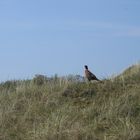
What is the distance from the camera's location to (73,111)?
42.3ft

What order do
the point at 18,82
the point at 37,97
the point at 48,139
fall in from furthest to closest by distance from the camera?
the point at 18,82 → the point at 37,97 → the point at 48,139

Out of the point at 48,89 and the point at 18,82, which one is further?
the point at 18,82

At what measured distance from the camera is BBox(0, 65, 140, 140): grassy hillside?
11703mm

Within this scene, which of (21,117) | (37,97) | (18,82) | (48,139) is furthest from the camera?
(18,82)

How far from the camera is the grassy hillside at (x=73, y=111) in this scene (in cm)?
1170

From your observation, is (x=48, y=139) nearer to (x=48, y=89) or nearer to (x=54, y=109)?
(x=54, y=109)

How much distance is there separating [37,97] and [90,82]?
172 cm

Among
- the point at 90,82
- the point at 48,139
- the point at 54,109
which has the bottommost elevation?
the point at 48,139

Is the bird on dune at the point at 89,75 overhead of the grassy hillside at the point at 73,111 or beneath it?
overhead

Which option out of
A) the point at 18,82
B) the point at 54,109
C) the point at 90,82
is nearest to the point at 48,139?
the point at 54,109

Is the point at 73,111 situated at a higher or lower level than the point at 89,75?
lower

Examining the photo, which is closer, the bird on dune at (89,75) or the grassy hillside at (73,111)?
the grassy hillside at (73,111)

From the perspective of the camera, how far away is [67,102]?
13680mm

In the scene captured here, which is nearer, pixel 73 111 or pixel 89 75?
pixel 73 111
